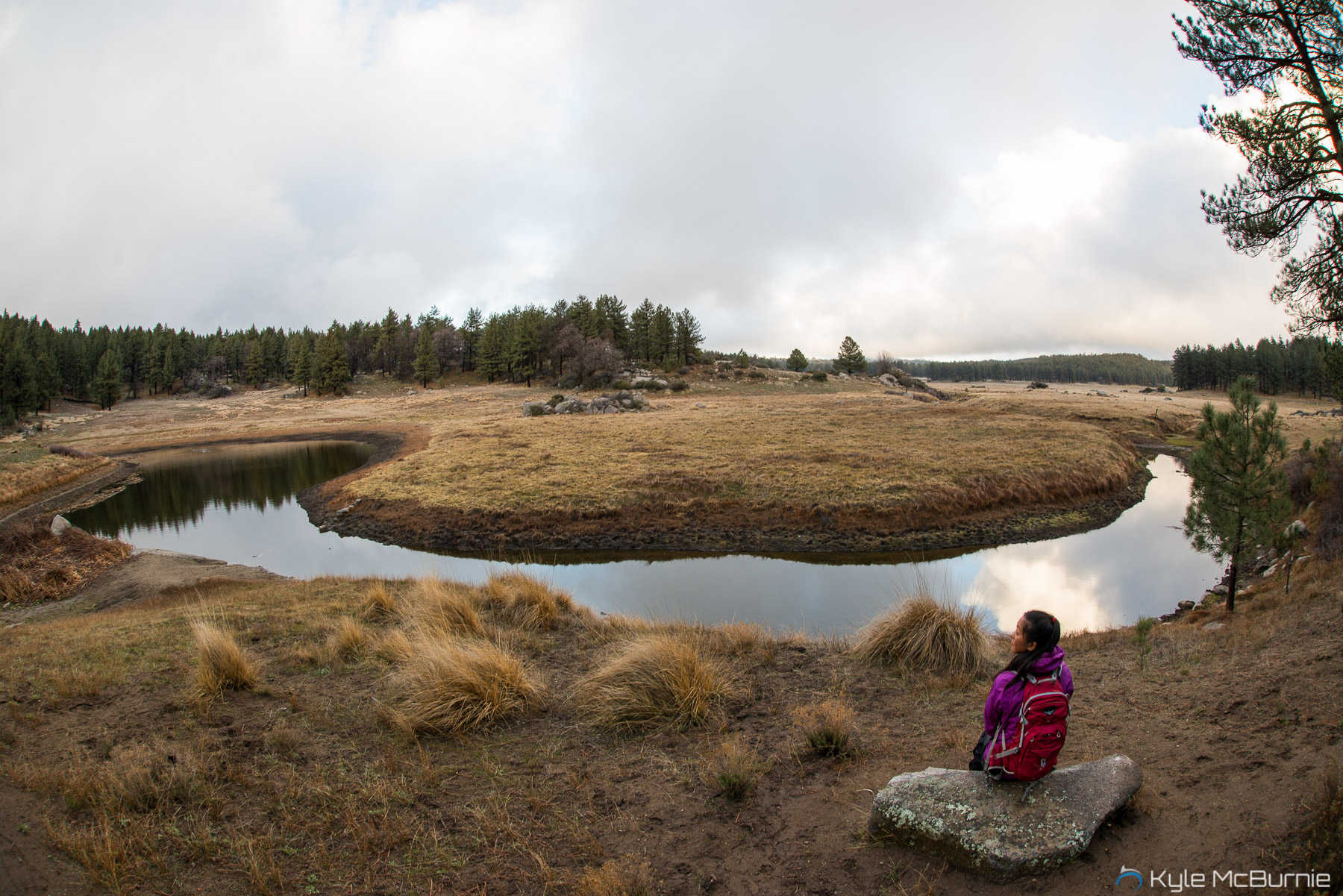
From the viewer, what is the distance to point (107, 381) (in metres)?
79.8

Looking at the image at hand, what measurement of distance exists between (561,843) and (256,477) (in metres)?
39.6

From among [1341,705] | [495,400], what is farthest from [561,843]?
[495,400]

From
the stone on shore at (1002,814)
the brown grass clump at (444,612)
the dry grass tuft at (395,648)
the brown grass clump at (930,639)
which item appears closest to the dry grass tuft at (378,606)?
the brown grass clump at (444,612)

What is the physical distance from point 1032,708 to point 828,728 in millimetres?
2234

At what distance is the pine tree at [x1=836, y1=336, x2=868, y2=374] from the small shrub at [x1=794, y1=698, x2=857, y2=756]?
103429 mm

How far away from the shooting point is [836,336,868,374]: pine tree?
105375 mm

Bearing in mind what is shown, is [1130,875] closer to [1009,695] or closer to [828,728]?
[1009,695]

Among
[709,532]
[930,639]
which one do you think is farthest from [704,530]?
[930,639]

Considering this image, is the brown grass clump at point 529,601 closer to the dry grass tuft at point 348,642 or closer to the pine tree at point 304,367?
the dry grass tuft at point 348,642

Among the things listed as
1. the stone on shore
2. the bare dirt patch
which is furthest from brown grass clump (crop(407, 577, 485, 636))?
the stone on shore

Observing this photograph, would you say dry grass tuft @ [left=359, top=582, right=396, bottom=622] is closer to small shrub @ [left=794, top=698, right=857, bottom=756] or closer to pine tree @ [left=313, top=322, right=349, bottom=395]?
small shrub @ [left=794, top=698, right=857, bottom=756]

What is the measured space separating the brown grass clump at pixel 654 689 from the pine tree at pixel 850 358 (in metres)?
103

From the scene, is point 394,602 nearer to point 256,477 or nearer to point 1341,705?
point 1341,705

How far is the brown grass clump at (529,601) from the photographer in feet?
32.8
